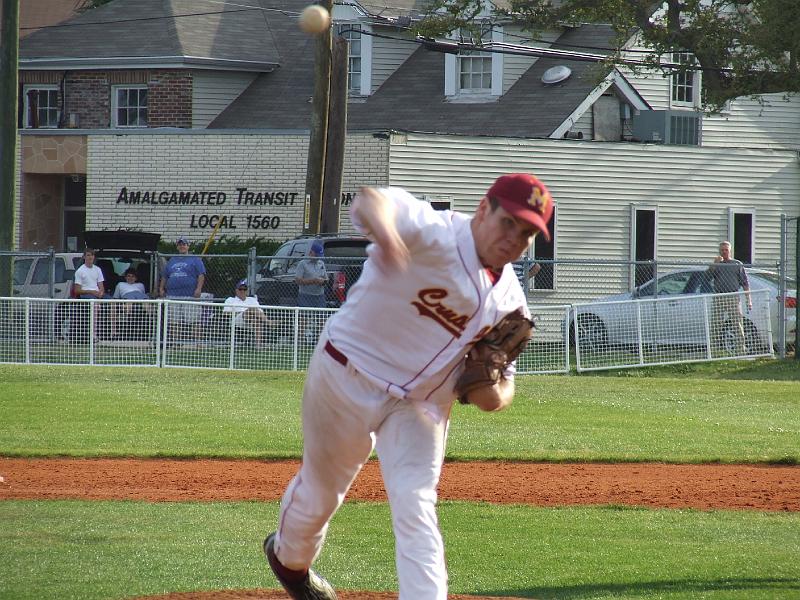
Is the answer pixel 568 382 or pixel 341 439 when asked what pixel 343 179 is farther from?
pixel 341 439

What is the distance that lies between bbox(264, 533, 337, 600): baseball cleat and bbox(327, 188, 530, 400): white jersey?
1135 millimetres

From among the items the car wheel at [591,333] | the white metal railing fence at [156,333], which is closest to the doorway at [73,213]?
the white metal railing fence at [156,333]

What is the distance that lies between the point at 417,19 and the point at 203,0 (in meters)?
7.15

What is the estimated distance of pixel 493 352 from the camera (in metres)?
4.91

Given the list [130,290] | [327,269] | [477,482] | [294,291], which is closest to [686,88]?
[327,269]

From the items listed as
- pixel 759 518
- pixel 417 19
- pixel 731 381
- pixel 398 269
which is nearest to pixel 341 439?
pixel 398 269

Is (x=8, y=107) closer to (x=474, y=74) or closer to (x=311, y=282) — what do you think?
(x=311, y=282)

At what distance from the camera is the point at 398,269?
4.55 meters

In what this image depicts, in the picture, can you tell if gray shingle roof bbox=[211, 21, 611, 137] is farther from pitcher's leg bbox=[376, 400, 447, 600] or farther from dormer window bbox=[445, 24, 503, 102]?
pitcher's leg bbox=[376, 400, 447, 600]

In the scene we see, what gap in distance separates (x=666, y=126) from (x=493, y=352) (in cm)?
2546

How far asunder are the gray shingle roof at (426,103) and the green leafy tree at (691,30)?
1.39 m

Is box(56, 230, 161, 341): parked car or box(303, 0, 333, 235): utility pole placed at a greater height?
box(303, 0, 333, 235): utility pole

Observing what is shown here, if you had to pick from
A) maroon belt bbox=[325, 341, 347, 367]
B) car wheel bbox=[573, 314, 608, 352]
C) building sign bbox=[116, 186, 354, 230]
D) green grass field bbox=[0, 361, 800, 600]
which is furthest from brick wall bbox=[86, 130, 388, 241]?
maroon belt bbox=[325, 341, 347, 367]

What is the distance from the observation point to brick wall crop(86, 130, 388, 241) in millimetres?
27906
